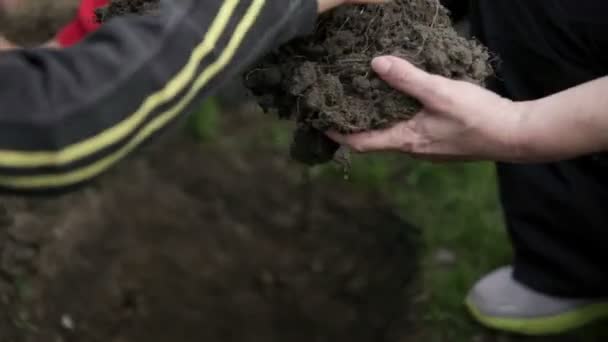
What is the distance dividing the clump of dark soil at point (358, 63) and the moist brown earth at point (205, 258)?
866 mm

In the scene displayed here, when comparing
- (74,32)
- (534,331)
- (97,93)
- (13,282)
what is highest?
(97,93)

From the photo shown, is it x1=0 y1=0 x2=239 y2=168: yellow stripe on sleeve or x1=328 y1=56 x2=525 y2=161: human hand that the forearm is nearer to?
x1=328 y1=56 x2=525 y2=161: human hand

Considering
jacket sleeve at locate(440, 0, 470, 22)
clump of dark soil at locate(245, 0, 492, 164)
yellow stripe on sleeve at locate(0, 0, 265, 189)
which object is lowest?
jacket sleeve at locate(440, 0, 470, 22)

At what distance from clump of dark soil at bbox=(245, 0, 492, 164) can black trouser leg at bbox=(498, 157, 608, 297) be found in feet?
2.05

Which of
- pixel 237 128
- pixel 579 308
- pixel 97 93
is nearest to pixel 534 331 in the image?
pixel 579 308

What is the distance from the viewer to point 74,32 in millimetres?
1531

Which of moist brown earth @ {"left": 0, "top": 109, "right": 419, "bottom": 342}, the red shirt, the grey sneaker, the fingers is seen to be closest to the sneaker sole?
the grey sneaker

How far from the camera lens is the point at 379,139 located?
51.2 inches

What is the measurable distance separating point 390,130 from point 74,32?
644 millimetres

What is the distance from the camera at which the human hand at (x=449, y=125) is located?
4.10 feet

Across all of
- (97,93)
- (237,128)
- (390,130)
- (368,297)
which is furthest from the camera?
(237,128)

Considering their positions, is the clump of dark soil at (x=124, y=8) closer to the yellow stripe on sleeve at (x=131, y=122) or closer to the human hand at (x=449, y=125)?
the yellow stripe on sleeve at (x=131, y=122)

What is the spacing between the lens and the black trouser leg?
183 cm

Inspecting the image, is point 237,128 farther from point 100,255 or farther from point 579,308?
point 579,308
